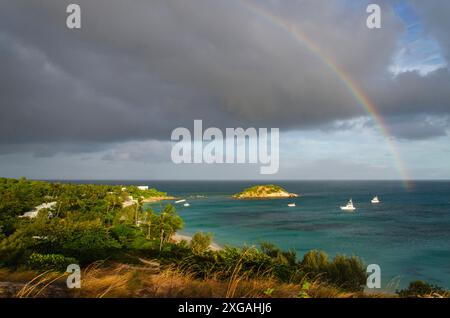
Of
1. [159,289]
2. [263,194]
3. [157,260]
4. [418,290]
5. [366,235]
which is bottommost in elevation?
[366,235]

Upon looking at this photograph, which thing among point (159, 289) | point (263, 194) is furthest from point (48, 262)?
point (263, 194)

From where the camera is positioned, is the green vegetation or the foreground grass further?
the green vegetation

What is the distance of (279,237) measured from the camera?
62.8 metres

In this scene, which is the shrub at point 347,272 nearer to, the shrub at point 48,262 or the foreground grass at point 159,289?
the shrub at point 48,262

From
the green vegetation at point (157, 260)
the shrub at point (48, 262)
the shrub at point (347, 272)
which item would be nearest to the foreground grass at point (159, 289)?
the green vegetation at point (157, 260)

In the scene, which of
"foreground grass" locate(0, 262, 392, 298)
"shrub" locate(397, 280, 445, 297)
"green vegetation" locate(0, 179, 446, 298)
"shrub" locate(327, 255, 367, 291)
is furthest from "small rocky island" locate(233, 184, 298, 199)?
"foreground grass" locate(0, 262, 392, 298)

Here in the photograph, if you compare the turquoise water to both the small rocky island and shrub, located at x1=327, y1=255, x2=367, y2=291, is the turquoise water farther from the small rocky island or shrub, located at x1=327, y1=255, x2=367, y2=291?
the small rocky island

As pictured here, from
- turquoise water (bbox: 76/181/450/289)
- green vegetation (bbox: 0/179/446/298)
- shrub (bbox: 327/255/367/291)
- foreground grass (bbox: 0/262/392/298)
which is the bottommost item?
turquoise water (bbox: 76/181/450/289)

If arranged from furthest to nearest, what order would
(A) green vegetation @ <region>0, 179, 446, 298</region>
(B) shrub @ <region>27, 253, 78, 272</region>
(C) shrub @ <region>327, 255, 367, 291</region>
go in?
(C) shrub @ <region>327, 255, 367, 291</region> → (B) shrub @ <region>27, 253, 78, 272</region> → (A) green vegetation @ <region>0, 179, 446, 298</region>

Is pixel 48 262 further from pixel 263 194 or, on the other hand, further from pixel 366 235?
pixel 263 194

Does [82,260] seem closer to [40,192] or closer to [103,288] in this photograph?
[103,288]

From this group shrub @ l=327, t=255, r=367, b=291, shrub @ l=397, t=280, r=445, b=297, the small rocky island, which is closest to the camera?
shrub @ l=397, t=280, r=445, b=297
